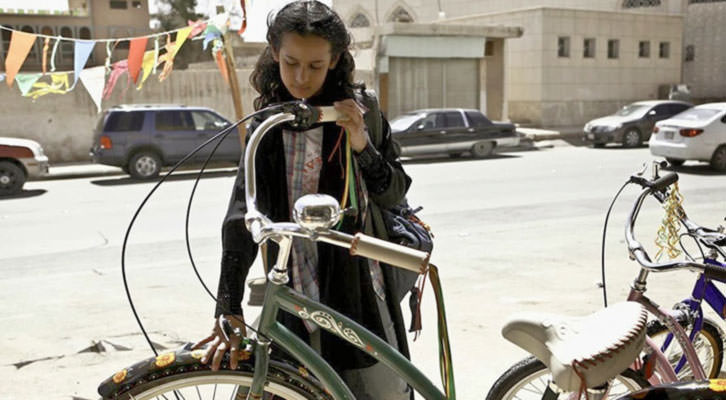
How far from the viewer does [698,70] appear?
101 feet

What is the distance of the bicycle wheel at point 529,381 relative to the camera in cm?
246

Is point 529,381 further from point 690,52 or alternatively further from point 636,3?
point 636,3

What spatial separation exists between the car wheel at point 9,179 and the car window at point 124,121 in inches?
93.9

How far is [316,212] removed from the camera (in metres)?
1.58

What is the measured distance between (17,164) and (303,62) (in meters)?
11.9

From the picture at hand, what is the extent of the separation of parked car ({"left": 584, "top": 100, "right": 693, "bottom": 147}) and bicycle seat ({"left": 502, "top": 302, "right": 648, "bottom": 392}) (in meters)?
18.7

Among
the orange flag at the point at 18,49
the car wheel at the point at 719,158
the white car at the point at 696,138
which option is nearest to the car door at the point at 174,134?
the orange flag at the point at 18,49

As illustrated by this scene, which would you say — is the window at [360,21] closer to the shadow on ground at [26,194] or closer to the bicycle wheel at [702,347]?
the shadow on ground at [26,194]

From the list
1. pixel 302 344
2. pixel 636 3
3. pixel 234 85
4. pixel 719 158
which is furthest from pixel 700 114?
pixel 636 3

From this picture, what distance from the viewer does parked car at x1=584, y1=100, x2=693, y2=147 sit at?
19.4 m

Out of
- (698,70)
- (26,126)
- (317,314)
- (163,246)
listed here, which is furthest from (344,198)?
(698,70)

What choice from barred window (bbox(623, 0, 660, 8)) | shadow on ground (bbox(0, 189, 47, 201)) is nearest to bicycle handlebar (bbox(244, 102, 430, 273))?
shadow on ground (bbox(0, 189, 47, 201))

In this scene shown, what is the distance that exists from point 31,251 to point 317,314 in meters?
6.56

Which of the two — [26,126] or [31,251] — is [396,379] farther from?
[26,126]
